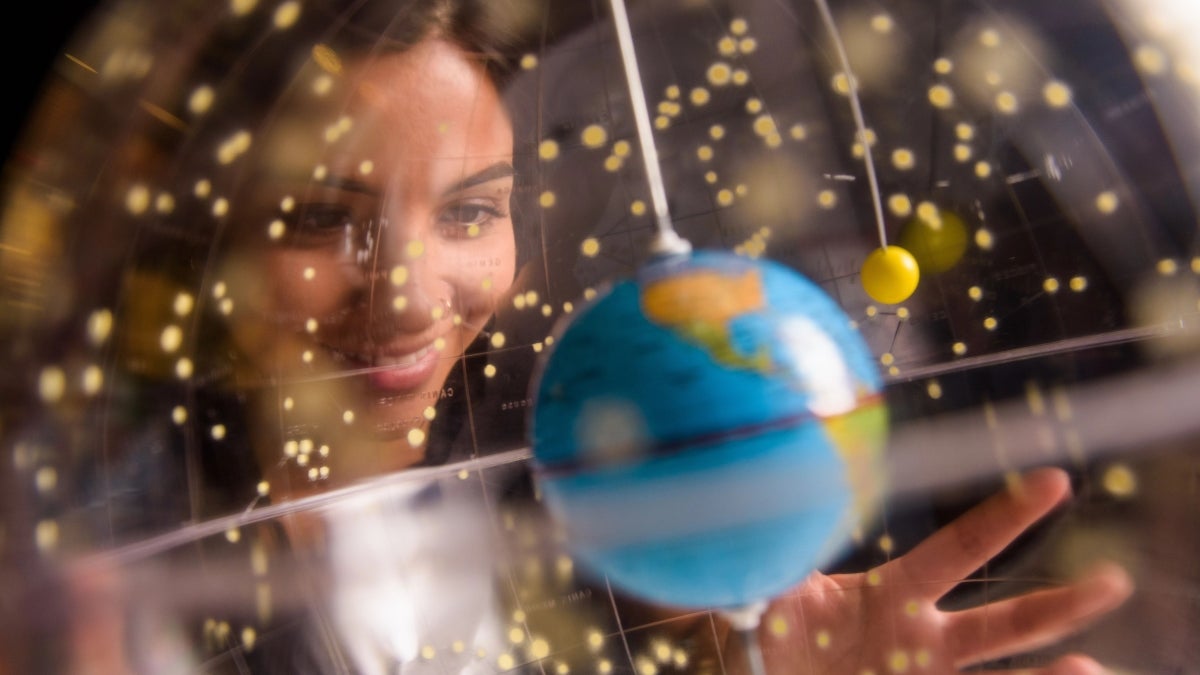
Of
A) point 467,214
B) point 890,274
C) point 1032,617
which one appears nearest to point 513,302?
point 467,214

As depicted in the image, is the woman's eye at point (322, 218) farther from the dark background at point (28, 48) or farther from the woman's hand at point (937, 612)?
the woman's hand at point (937, 612)

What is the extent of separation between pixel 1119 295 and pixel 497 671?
55 cm

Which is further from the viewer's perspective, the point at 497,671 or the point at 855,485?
the point at 497,671

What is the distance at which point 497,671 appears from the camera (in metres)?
0.66

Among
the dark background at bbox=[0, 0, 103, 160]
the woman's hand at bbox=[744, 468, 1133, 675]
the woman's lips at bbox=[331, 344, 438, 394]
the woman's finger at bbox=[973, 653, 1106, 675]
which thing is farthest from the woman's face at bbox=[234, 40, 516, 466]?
the woman's finger at bbox=[973, 653, 1106, 675]

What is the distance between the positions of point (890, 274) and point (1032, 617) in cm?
26

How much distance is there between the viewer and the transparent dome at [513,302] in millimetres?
562

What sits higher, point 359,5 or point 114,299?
point 359,5

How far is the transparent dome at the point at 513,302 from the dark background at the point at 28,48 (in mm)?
86

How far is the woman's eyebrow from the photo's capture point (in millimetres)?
704

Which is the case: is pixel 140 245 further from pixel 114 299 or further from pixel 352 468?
pixel 352 468

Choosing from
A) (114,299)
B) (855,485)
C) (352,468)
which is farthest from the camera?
(352,468)

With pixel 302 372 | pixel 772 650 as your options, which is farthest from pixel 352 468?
pixel 772 650

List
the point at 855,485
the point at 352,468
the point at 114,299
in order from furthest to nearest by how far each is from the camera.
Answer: the point at 352,468
the point at 114,299
the point at 855,485
